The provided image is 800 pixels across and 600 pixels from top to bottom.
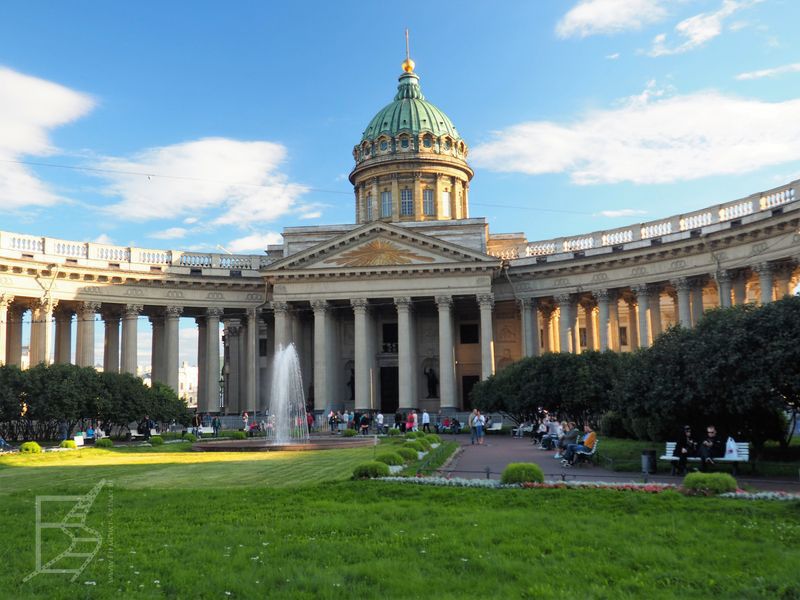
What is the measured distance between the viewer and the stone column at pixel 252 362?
6009 centimetres

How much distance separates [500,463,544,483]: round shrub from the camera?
57.8 feet


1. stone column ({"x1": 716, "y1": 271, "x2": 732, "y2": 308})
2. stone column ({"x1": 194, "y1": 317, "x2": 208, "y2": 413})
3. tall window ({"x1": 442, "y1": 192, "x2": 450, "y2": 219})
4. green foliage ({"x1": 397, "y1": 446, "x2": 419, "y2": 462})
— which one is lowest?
green foliage ({"x1": 397, "y1": 446, "x2": 419, "y2": 462})

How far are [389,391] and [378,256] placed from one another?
1201 centimetres

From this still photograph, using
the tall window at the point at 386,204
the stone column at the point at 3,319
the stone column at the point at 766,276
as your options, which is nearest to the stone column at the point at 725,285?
the stone column at the point at 766,276

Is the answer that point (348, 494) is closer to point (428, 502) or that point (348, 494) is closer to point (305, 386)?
point (428, 502)

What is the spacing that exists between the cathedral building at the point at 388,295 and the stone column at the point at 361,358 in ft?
0.41

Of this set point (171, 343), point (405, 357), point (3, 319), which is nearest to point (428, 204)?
point (405, 357)

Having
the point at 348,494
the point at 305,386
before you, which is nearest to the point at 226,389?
the point at 305,386

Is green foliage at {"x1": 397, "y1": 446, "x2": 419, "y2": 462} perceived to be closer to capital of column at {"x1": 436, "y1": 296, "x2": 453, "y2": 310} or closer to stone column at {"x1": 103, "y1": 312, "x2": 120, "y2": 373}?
capital of column at {"x1": 436, "y1": 296, "x2": 453, "y2": 310}

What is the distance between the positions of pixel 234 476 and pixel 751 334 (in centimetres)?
1489

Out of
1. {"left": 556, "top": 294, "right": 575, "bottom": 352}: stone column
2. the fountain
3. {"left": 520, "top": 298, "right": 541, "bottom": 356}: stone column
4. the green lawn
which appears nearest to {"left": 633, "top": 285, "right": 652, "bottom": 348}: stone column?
{"left": 556, "top": 294, "right": 575, "bottom": 352}: stone column

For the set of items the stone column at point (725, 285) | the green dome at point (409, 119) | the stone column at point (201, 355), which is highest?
the green dome at point (409, 119)

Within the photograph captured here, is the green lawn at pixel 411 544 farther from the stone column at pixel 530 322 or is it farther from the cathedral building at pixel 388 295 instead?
the stone column at pixel 530 322

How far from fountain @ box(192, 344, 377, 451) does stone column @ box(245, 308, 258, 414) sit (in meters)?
7.64
